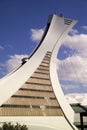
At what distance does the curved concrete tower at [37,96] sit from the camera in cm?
8081

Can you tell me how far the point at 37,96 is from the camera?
8781 centimetres

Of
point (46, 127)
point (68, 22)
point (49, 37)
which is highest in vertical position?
point (68, 22)

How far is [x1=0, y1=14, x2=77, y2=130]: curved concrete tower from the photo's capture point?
8081cm

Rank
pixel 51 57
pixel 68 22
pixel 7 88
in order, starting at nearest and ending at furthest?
pixel 7 88 < pixel 51 57 < pixel 68 22

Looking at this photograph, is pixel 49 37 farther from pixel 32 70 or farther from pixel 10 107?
pixel 10 107

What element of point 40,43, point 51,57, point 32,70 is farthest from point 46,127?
point 40,43

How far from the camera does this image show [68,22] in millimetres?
113625

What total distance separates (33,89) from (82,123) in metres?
17.8

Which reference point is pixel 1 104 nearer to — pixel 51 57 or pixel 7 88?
pixel 7 88

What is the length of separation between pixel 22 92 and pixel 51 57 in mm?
21637

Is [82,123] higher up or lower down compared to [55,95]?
lower down

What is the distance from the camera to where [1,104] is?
80188 mm

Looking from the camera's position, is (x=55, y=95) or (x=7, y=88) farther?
(x=55, y=95)

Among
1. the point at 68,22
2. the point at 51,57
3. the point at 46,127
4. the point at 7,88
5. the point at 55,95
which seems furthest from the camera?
the point at 68,22
